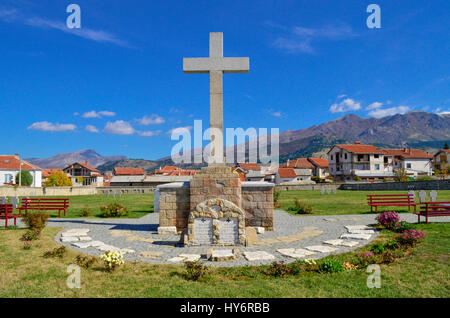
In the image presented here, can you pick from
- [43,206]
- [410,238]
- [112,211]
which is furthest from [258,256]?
[43,206]

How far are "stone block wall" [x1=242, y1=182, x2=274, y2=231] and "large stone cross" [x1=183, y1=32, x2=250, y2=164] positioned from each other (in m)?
2.08

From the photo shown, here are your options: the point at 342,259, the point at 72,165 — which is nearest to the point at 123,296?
the point at 342,259

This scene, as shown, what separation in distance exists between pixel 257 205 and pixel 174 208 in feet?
10.8

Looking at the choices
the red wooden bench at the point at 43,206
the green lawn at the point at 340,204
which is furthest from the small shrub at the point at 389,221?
the red wooden bench at the point at 43,206

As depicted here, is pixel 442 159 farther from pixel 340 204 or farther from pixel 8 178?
pixel 8 178

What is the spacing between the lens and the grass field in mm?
4758

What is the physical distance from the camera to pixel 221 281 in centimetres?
536

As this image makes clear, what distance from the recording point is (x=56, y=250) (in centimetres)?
760

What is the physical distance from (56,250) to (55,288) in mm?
2914

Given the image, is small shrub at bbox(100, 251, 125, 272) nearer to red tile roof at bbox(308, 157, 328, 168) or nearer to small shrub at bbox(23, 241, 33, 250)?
small shrub at bbox(23, 241, 33, 250)

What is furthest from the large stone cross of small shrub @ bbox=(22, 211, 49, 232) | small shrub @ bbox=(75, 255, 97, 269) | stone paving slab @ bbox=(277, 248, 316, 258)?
small shrub @ bbox=(22, 211, 49, 232)

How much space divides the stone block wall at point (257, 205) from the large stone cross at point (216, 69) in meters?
2.08
